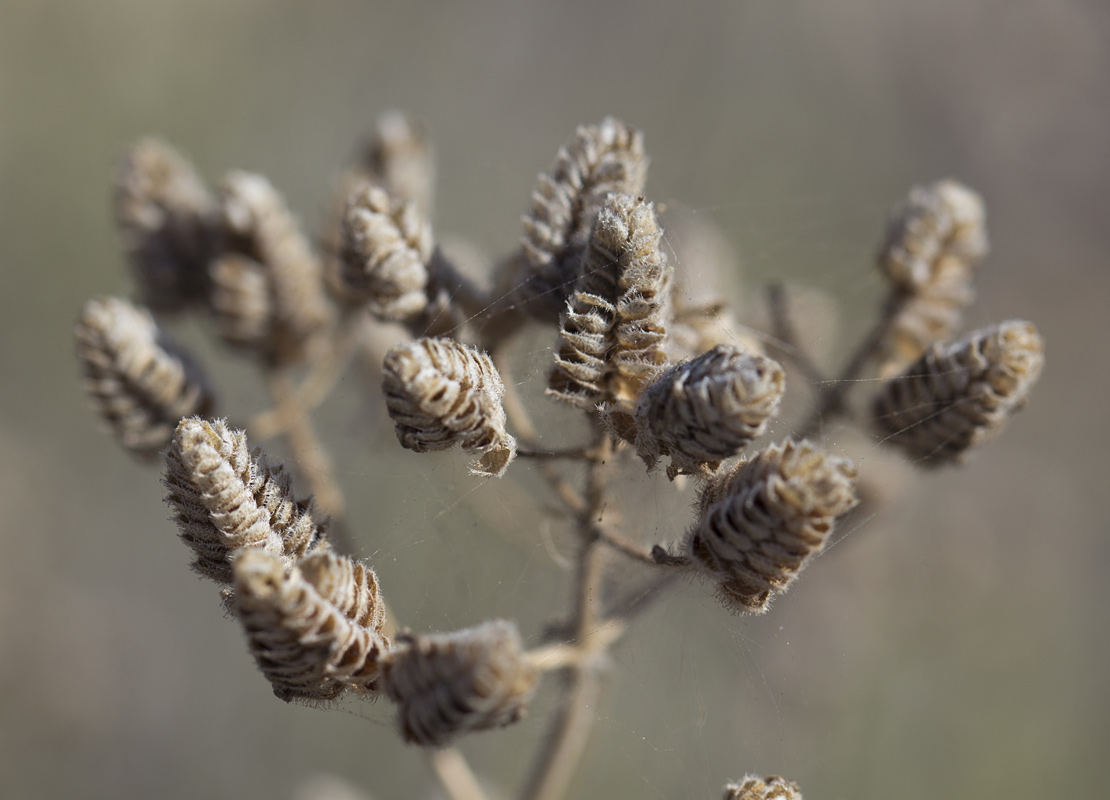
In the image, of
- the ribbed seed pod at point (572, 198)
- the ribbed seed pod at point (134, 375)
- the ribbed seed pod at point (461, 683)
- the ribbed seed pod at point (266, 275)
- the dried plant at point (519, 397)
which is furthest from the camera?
the ribbed seed pod at point (266, 275)

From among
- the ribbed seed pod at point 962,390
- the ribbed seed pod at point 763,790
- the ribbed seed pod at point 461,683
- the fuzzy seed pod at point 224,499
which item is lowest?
the ribbed seed pod at point 763,790

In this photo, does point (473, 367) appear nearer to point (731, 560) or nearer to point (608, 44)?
point (731, 560)

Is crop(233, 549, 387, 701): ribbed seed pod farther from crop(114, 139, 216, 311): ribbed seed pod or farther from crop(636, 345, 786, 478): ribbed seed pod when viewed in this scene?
Answer: crop(114, 139, 216, 311): ribbed seed pod

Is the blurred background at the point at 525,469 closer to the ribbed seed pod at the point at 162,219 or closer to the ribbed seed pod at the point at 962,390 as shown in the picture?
the ribbed seed pod at the point at 962,390

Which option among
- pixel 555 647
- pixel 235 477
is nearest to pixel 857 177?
pixel 555 647

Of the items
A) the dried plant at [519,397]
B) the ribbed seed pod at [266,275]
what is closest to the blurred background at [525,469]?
the dried plant at [519,397]

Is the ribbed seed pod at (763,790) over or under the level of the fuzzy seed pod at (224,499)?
under
